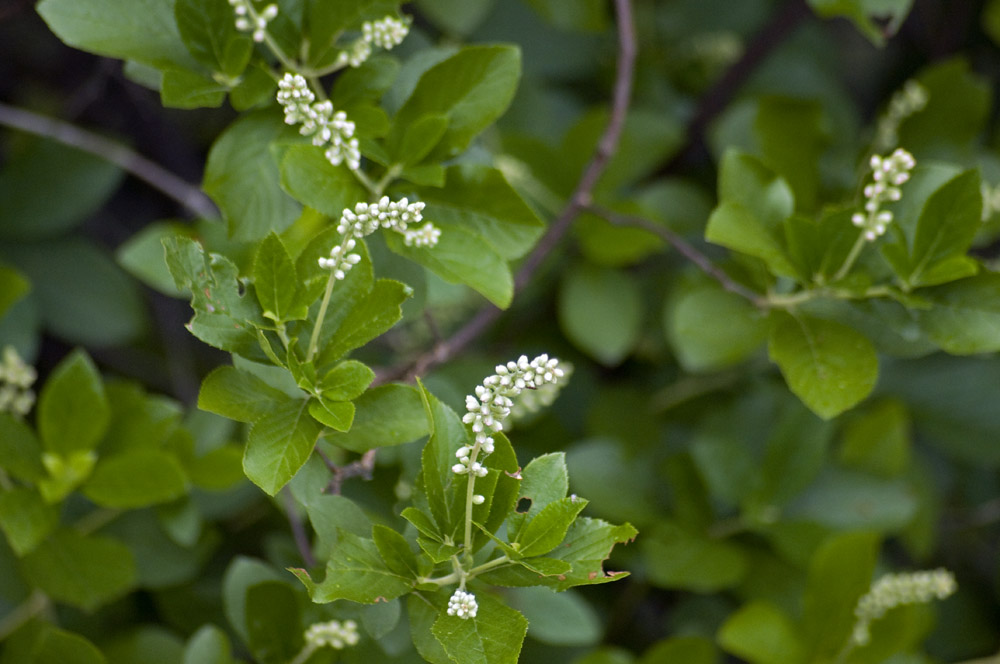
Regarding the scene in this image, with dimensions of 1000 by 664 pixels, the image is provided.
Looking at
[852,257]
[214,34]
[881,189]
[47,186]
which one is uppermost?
[214,34]

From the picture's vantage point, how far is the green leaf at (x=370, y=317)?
0.85m

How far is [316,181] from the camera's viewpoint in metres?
0.94

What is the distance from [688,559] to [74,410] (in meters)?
1.15

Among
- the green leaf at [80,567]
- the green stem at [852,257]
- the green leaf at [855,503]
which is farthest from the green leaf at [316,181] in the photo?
the green leaf at [855,503]

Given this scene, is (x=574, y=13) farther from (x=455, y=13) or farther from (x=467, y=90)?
(x=467, y=90)

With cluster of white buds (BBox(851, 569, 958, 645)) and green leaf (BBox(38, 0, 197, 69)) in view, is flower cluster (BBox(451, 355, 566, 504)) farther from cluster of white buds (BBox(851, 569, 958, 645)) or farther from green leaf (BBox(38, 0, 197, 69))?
cluster of white buds (BBox(851, 569, 958, 645))

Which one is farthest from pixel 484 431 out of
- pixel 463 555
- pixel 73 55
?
pixel 73 55

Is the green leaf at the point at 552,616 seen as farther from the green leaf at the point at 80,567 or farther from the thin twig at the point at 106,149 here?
the thin twig at the point at 106,149

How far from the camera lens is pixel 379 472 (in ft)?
4.53

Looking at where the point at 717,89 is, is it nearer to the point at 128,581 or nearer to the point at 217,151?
the point at 217,151

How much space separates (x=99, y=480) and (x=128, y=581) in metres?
0.18

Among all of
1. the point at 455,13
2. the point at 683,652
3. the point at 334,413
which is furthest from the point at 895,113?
the point at 334,413

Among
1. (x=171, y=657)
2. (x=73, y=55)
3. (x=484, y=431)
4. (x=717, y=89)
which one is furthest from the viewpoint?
(x=73, y=55)

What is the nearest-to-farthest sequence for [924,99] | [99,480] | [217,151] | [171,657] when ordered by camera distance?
[217,151] → [99,480] → [171,657] → [924,99]
